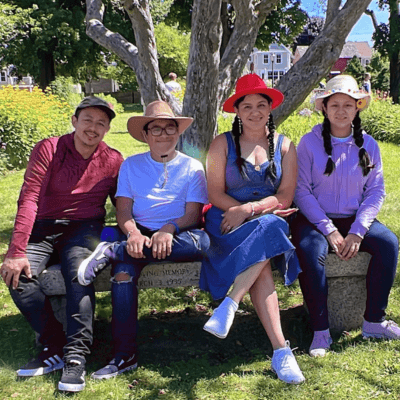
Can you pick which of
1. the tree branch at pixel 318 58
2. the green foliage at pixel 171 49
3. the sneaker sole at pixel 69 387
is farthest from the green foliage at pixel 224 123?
the green foliage at pixel 171 49

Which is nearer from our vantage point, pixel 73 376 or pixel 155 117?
pixel 73 376

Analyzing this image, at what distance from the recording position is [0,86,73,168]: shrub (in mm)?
9953

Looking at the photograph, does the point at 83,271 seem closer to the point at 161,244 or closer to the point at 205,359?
the point at 161,244

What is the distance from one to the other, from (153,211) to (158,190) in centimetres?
15

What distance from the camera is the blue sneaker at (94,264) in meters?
2.98

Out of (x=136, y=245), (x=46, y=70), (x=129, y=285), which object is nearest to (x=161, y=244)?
(x=136, y=245)

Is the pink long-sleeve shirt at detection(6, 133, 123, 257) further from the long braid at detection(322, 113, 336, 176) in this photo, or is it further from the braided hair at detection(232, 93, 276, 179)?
the long braid at detection(322, 113, 336, 176)

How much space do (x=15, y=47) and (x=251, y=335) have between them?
20.3 metres

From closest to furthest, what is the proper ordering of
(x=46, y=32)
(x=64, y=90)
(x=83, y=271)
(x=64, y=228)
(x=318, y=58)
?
(x=83, y=271)
(x=64, y=228)
(x=318, y=58)
(x=46, y=32)
(x=64, y=90)

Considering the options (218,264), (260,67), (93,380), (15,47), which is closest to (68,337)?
(93,380)

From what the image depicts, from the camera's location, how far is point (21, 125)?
1019 cm

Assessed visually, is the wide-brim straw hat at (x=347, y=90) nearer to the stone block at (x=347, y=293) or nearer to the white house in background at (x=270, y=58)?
the stone block at (x=347, y=293)

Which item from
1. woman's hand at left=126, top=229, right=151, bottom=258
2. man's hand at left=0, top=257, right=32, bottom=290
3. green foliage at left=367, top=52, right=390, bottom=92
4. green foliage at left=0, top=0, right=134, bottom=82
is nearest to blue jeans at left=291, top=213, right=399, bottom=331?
woman's hand at left=126, top=229, right=151, bottom=258

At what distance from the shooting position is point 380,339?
130 inches
